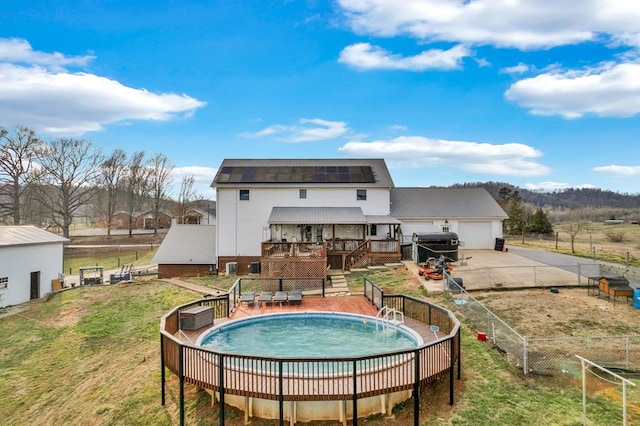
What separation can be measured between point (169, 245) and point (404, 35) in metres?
20.8

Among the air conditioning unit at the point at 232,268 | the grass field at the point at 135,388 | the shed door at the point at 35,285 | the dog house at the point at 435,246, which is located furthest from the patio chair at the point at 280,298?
the shed door at the point at 35,285

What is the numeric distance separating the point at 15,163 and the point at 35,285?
2443cm

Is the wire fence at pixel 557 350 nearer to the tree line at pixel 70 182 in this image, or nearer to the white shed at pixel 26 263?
the white shed at pixel 26 263

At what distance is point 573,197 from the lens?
115 meters

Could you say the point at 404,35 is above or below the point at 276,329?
above

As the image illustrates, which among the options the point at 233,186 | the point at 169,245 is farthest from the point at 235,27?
the point at 169,245

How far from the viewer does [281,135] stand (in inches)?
1361

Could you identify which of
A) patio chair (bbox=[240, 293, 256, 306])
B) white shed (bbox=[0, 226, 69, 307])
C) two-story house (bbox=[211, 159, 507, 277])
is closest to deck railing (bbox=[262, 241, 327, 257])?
two-story house (bbox=[211, 159, 507, 277])

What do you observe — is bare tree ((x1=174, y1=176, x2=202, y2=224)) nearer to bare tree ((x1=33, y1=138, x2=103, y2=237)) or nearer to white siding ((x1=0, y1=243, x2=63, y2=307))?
bare tree ((x1=33, y1=138, x2=103, y2=237))

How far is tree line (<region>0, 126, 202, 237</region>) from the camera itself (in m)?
36.8

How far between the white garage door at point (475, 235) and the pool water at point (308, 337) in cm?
1733

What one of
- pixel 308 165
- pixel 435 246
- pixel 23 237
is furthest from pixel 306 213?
pixel 23 237

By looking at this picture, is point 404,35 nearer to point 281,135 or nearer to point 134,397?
point 281,135

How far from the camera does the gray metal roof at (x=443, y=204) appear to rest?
25891 millimetres
